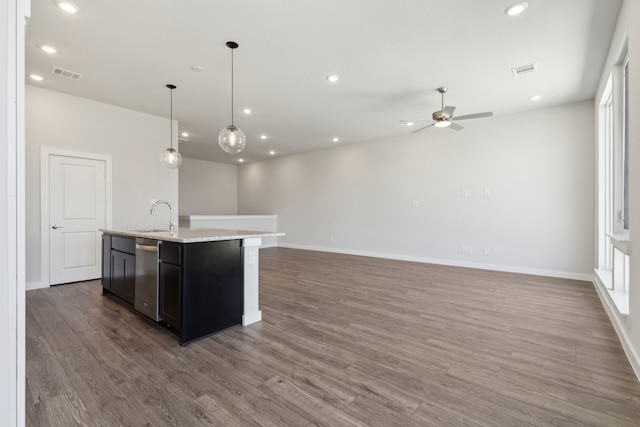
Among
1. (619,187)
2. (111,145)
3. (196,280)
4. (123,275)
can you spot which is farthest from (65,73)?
(619,187)

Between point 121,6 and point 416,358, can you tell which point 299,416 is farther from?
point 121,6

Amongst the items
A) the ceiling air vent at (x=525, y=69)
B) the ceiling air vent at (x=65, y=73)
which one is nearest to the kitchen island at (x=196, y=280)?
the ceiling air vent at (x=65, y=73)

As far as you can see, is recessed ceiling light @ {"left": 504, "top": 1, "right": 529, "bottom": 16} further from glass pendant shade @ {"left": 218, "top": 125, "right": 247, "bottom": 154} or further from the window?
glass pendant shade @ {"left": 218, "top": 125, "right": 247, "bottom": 154}

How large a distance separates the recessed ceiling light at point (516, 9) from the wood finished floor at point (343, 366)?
302 centimetres

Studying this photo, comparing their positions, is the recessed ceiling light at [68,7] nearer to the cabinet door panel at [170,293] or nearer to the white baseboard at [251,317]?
the cabinet door panel at [170,293]

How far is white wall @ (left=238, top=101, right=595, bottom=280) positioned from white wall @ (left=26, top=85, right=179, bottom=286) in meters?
4.26

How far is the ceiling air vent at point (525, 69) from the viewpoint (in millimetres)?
3645

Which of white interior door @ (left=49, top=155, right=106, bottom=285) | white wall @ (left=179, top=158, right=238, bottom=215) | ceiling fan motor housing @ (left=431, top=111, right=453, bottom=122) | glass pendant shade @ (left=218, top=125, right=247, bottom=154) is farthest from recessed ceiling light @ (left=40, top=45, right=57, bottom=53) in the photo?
white wall @ (left=179, top=158, right=238, bottom=215)

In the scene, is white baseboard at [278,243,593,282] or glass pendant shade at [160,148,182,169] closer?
glass pendant shade at [160,148,182,169]

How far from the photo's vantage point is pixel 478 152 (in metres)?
5.81

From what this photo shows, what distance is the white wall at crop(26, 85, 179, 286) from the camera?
4281mm

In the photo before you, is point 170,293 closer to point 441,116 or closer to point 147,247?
point 147,247
